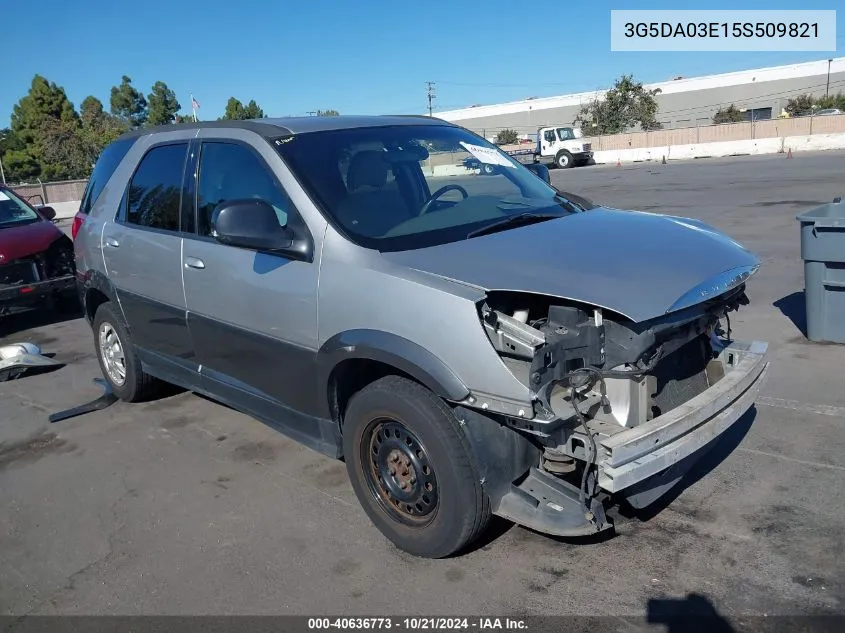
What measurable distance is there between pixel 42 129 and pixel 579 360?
56.2 metres

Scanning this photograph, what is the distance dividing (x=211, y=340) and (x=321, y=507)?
1.23 meters

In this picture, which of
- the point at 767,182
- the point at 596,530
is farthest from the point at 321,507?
the point at 767,182

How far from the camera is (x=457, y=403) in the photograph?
9.69ft

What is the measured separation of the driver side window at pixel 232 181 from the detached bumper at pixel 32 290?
197 inches

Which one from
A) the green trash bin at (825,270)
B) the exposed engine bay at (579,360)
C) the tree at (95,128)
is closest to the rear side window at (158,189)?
the exposed engine bay at (579,360)

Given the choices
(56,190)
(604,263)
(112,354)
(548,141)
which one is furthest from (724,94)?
(604,263)

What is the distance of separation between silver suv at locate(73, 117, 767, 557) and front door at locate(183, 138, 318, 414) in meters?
0.02

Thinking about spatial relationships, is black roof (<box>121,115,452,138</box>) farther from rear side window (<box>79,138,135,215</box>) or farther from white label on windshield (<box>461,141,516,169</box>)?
rear side window (<box>79,138,135,215</box>)

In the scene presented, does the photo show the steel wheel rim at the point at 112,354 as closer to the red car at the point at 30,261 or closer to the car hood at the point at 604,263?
the red car at the point at 30,261

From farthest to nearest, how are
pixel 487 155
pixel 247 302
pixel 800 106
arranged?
pixel 800 106, pixel 487 155, pixel 247 302

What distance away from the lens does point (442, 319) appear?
2.92 meters

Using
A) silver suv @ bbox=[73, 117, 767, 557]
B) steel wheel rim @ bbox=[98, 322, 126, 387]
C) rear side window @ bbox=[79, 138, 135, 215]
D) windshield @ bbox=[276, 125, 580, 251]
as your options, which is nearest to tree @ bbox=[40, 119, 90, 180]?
rear side window @ bbox=[79, 138, 135, 215]

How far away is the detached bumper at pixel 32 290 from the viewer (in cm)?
814

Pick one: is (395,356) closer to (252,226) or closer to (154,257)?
(252,226)
